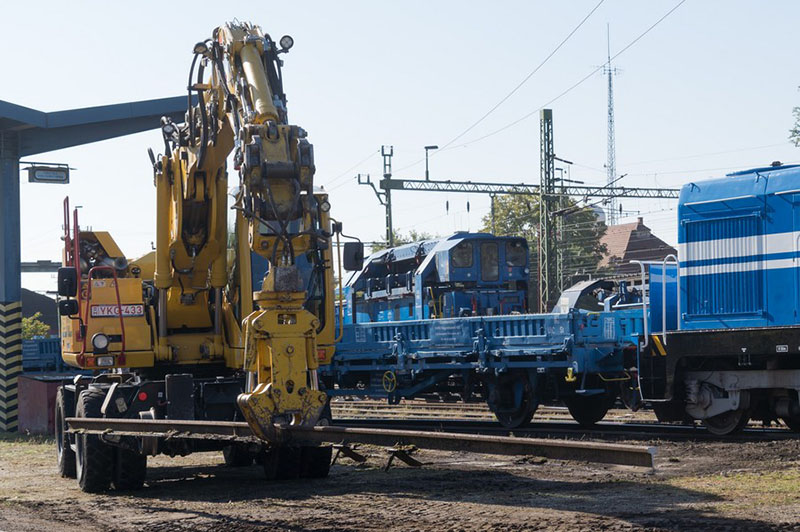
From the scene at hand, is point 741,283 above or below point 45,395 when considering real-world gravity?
above

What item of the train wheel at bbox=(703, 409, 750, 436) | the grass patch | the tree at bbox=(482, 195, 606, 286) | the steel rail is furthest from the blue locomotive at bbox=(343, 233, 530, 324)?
the tree at bbox=(482, 195, 606, 286)

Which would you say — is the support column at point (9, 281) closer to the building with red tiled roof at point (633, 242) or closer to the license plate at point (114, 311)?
the license plate at point (114, 311)

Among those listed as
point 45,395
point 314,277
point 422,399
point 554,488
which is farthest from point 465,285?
point 554,488

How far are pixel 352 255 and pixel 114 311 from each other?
2.83 metres

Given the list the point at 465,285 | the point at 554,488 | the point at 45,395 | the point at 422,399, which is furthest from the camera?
the point at 422,399

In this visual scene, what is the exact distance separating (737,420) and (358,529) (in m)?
8.33

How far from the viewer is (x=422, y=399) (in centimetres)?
2834

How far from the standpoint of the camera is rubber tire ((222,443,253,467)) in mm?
13743

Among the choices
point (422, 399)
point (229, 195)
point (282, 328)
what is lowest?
point (422, 399)

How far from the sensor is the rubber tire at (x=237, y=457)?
45.1 ft

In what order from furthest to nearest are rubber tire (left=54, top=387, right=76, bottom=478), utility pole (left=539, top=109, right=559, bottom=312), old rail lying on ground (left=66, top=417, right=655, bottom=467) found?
utility pole (left=539, top=109, right=559, bottom=312)
rubber tire (left=54, top=387, right=76, bottom=478)
old rail lying on ground (left=66, top=417, right=655, bottom=467)

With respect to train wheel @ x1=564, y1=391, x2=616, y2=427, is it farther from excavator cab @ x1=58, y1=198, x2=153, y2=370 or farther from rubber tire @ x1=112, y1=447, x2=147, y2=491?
rubber tire @ x1=112, y1=447, x2=147, y2=491

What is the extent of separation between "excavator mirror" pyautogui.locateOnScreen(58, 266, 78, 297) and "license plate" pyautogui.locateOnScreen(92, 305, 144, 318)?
31 cm

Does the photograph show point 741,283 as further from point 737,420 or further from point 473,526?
point 473,526
